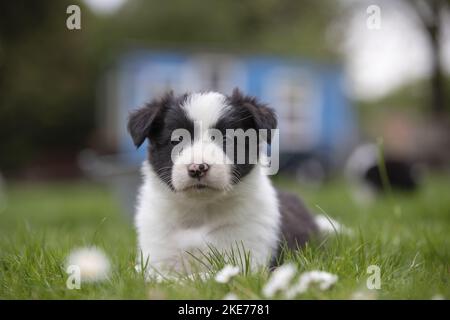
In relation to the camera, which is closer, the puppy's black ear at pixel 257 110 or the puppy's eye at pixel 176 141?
the puppy's eye at pixel 176 141

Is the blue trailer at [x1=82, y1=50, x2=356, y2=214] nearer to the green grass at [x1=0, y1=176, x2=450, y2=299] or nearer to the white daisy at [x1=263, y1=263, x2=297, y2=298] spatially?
the green grass at [x1=0, y1=176, x2=450, y2=299]

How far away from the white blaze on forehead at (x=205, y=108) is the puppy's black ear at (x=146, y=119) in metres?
0.22

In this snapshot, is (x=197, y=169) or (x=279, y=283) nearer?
(x=279, y=283)

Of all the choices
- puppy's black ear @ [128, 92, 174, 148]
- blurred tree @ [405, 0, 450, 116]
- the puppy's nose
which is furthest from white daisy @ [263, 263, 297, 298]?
blurred tree @ [405, 0, 450, 116]

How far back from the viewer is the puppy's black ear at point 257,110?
148 inches

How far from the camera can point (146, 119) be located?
12.3 feet

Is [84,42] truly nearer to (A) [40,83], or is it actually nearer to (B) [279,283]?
(A) [40,83]

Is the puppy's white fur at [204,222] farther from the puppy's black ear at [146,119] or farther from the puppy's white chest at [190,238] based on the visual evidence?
the puppy's black ear at [146,119]

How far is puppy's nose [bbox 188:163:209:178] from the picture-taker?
3.33 m

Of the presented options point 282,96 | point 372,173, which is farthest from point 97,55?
point 372,173

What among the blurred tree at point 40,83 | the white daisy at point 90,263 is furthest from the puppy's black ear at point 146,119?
the blurred tree at point 40,83

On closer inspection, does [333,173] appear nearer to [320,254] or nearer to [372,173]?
[372,173]

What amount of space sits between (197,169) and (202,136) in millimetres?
312

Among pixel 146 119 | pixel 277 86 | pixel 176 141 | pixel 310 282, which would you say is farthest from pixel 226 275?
pixel 277 86
